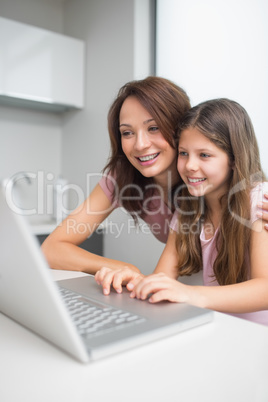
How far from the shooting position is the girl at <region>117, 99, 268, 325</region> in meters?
1.04

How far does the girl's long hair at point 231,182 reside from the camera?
105 centimetres

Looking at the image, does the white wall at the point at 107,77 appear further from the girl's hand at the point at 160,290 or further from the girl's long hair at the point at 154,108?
the girl's hand at the point at 160,290

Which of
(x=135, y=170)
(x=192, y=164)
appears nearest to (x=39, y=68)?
(x=135, y=170)

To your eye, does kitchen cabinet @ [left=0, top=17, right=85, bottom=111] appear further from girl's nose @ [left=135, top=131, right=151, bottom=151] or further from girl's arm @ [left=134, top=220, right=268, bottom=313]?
girl's arm @ [left=134, top=220, right=268, bottom=313]

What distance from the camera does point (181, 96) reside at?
1.28 meters

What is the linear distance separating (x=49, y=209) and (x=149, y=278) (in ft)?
6.84

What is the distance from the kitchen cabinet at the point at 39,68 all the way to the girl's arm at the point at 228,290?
183 centimetres

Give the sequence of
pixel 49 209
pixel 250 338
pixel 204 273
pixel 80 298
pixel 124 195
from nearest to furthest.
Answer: pixel 250 338, pixel 80 298, pixel 204 273, pixel 124 195, pixel 49 209

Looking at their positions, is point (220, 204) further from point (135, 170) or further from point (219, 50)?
point (219, 50)

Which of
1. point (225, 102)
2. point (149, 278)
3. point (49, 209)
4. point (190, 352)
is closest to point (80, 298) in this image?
point (149, 278)

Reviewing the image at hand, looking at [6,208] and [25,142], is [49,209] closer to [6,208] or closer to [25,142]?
[25,142]

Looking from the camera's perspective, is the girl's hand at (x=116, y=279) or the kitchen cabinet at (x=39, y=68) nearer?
the girl's hand at (x=116, y=279)

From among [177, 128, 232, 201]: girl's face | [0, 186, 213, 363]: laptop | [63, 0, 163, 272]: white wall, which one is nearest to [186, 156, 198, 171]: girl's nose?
[177, 128, 232, 201]: girl's face

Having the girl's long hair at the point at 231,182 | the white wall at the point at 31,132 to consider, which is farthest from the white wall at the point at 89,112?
the girl's long hair at the point at 231,182
